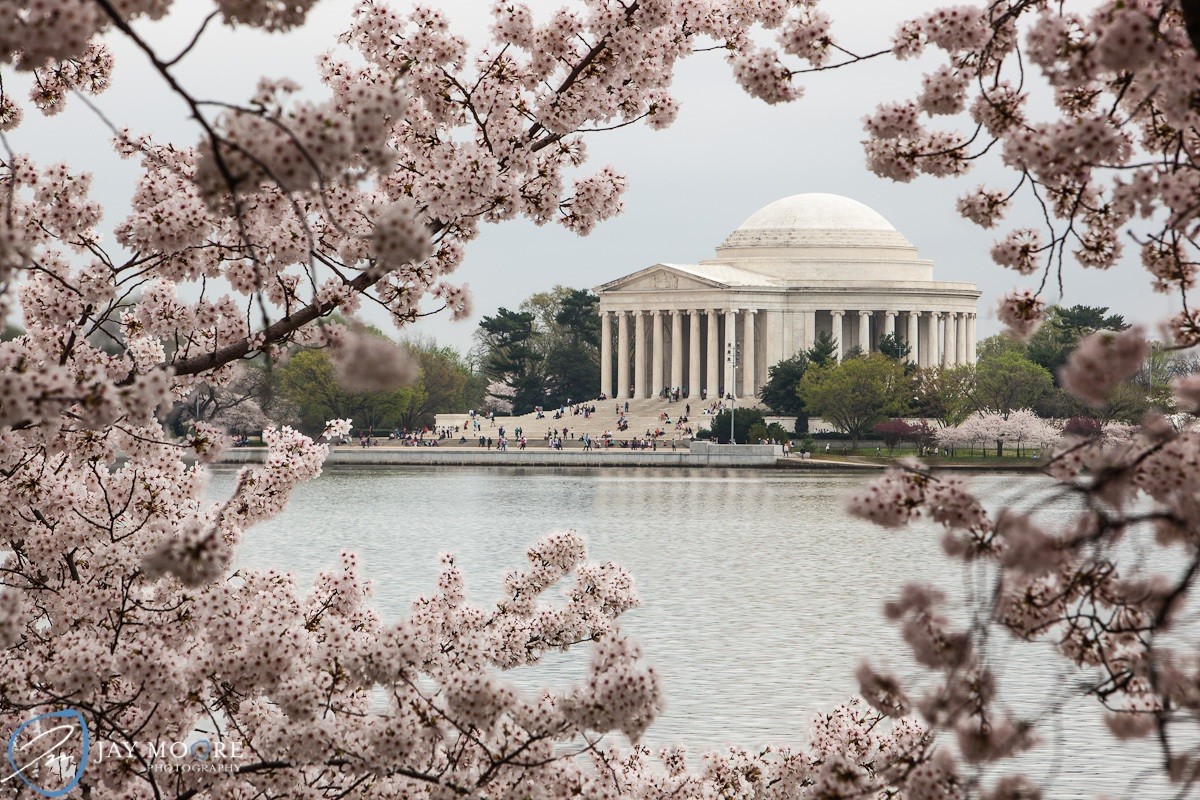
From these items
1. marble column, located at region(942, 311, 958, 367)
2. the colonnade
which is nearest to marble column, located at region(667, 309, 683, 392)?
the colonnade

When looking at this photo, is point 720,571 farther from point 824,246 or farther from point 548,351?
point 548,351

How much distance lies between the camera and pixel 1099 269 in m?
7.04

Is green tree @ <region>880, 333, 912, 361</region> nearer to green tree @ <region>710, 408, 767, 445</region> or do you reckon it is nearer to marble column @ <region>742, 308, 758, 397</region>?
marble column @ <region>742, 308, 758, 397</region>

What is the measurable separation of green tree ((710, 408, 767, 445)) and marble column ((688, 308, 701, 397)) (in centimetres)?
2766

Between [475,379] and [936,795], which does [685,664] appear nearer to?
[936,795]

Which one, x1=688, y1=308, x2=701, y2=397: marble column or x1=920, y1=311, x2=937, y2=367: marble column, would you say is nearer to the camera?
x1=688, y1=308, x2=701, y2=397: marble column

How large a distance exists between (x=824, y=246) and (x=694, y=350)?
13.5m

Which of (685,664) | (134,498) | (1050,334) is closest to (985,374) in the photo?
(1050,334)

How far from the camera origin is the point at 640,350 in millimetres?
147000

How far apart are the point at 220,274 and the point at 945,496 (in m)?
4.43

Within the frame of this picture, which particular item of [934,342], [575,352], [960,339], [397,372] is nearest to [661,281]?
[575,352]

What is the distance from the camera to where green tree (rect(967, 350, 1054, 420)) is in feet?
362

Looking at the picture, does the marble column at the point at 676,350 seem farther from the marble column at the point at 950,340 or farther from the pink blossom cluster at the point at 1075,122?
the pink blossom cluster at the point at 1075,122

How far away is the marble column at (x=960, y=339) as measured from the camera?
149000 millimetres
